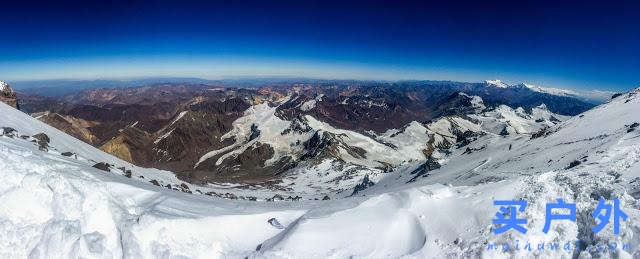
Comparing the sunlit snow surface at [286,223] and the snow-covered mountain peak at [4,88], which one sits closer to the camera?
the sunlit snow surface at [286,223]

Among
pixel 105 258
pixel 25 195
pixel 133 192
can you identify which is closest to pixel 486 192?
pixel 105 258

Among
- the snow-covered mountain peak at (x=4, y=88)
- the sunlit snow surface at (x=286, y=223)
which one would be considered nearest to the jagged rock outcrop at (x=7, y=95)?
the snow-covered mountain peak at (x=4, y=88)

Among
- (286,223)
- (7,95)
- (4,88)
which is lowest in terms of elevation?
(286,223)

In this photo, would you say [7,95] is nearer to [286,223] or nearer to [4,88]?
[4,88]

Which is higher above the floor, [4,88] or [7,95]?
[4,88]

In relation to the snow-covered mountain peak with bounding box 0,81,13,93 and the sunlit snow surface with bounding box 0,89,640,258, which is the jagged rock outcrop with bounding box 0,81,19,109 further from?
the sunlit snow surface with bounding box 0,89,640,258

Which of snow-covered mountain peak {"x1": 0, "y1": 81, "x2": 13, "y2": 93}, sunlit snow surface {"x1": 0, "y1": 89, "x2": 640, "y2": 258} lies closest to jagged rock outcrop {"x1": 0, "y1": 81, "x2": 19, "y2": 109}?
snow-covered mountain peak {"x1": 0, "y1": 81, "x2": 13, "y2": 93}

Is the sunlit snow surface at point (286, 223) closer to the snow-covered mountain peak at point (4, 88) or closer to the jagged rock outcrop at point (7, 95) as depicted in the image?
the jagged rock outcrop at point (7, 95)

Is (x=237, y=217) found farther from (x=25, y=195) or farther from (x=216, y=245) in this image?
(x=25, y=195)

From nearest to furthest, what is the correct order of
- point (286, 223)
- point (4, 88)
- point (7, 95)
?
point (286, 223) → point (7, 95) → point (4, 88)

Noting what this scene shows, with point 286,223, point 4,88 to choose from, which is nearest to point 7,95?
point 4,88

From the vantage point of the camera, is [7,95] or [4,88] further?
[4,88]
